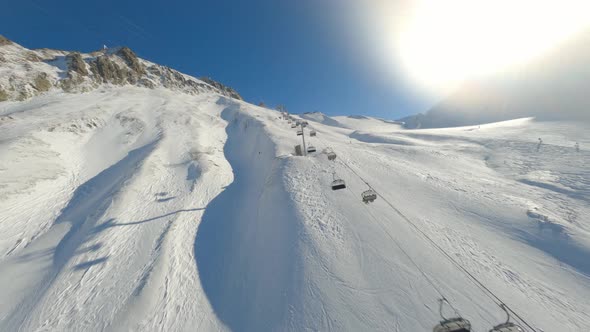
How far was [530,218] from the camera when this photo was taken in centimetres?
1377

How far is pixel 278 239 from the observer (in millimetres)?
12633

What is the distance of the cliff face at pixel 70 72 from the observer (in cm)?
3872

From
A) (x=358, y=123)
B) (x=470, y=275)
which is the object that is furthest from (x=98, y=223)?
(x=358, y=123)

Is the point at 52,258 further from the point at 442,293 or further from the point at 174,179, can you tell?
the point at 442,293

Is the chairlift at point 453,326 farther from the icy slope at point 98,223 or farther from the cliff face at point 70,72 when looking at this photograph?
the cliff face at point 70,72

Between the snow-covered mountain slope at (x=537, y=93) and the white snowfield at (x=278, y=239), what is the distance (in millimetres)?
54471

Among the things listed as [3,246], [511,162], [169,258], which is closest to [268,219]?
[169,258]

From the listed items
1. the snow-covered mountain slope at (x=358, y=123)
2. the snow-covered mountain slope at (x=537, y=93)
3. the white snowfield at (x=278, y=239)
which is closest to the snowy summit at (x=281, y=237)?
the white snowfield at (x=278, y=239)

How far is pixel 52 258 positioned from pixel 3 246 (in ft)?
13.3

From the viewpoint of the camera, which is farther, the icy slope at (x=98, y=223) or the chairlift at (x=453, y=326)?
the icy slope at (x=98, y=223)

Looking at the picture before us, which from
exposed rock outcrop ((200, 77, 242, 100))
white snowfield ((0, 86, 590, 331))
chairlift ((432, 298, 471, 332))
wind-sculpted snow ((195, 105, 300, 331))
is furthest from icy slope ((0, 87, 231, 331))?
exposed rock outcrop ((200, 77, 242, 100))

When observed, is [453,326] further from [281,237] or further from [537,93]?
[537,93]

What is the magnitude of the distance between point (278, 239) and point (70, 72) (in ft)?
231

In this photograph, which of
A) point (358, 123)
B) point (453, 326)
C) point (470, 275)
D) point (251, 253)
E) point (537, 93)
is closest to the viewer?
point (453, 326)
